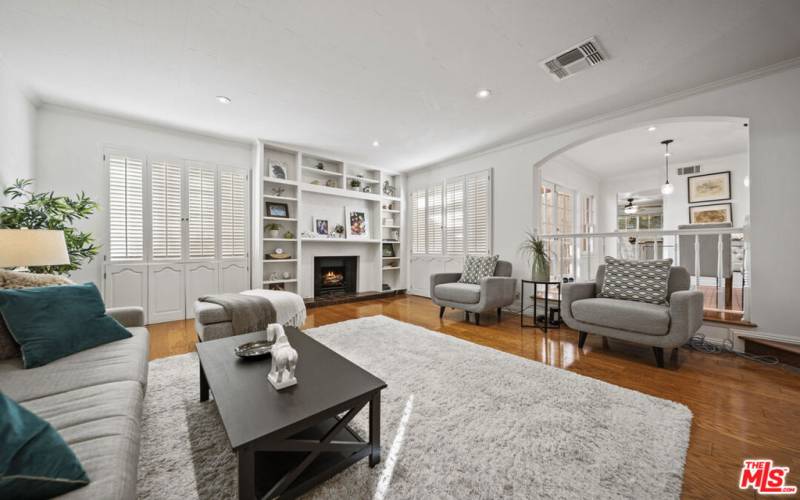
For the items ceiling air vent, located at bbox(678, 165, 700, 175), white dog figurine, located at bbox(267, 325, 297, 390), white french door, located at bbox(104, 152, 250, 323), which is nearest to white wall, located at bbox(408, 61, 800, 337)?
ceiling air vent, located at bbox(678, 165, 700, 175)

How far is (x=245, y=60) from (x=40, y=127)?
2.79 m

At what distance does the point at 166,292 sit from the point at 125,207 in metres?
1.17

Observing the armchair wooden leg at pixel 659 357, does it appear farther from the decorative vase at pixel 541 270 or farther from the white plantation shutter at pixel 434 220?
the white plantation shutter at pixel 434 220

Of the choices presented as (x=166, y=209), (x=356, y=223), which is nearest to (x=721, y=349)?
(x=356, y=223)

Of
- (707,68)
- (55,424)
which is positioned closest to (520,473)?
→ (55,424)

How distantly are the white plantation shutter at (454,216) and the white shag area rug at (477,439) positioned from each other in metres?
3.13

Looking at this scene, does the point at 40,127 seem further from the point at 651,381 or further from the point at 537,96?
the point at 651,381

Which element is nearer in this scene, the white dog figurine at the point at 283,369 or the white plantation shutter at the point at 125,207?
the white dog figurine at the point at 283,369

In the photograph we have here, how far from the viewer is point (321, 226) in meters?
5.43

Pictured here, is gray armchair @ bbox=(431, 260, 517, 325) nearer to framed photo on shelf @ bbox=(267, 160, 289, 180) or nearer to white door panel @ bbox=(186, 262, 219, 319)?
framed photo on shelf @ bbox=(267, 160, 289, 180)

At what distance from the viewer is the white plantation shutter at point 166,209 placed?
13.0 feet

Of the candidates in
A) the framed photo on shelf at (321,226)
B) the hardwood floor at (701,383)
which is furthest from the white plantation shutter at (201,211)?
the framed photo on shelf at (321,226)

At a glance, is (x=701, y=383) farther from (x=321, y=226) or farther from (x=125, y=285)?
(x=125, y=285)

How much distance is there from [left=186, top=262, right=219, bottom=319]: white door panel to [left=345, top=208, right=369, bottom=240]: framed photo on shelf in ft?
7.40
